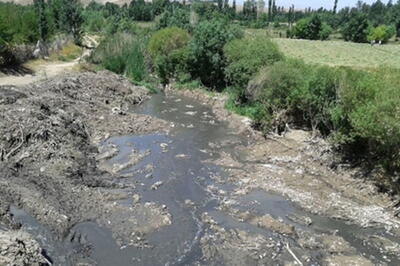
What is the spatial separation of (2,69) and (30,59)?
27.2 ft

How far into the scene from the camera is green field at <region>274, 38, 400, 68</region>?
7393 centimetres

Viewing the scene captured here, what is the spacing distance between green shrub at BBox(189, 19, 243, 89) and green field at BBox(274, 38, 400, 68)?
24.9m

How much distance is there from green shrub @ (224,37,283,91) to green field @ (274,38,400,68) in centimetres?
2990

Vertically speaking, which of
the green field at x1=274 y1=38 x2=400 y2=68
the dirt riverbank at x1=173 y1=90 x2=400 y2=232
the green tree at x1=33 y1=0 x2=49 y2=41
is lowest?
the dirt riverbank at x1=173 y1=90 x2=400 y2=232

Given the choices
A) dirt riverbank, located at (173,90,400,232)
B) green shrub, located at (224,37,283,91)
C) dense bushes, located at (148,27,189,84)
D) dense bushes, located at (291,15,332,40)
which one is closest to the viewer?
dirt riverbank, located at (173,90,400,232)

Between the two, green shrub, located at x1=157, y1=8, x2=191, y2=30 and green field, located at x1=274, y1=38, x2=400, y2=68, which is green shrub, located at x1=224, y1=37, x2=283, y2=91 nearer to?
green field, located at x1=274, y1=38, x2=400, y2=68

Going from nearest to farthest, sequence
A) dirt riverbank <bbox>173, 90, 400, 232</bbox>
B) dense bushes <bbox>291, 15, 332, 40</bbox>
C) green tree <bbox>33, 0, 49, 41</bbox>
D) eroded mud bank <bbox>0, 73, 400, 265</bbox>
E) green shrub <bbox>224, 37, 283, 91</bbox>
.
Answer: eroded mud bank <bbox>0, 73, 400, 265</bbox>, dirt riverbank <bbox>173, 90, 400, 232</bbox>, green shrub <bbox>224, 37, 283, 91</bbox>, green tree <bbox>33, 0, 49, 41</bbox>, dense bushes <bbox>291, 15, 332, 40</bbox>

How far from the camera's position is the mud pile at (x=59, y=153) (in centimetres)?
2059

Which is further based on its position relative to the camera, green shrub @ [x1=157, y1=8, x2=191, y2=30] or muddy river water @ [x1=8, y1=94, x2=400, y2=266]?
green shrub @ [x1=157, y1=8, x2=191, y2=30]

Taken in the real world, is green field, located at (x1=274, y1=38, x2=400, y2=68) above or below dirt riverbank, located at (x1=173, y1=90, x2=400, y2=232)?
above

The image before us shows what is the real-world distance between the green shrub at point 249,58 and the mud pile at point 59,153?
30.4 ft

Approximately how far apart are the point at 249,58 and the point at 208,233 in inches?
992

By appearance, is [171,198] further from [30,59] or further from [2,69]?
[30,59]

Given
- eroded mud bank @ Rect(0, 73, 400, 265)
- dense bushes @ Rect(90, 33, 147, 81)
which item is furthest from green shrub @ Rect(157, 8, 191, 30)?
eroded mud bank @ Rect(0, 73, 400, 265)
